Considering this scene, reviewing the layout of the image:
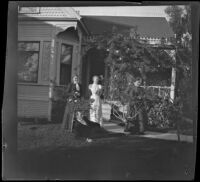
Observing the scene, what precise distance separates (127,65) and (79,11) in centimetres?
87

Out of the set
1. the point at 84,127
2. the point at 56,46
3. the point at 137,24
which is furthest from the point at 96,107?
the point at 137,24

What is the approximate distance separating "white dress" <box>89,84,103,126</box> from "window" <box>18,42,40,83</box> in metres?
0.72

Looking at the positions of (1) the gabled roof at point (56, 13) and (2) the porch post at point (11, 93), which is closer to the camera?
(1) the gabled roof at point (56, 13)

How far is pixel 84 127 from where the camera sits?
164 inches

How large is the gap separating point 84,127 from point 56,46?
1034 millimetres

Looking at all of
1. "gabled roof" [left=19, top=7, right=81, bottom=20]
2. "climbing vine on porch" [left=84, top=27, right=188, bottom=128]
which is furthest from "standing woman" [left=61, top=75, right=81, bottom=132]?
"gabled roof" [left=19, top=7, right=81, bottom=20]

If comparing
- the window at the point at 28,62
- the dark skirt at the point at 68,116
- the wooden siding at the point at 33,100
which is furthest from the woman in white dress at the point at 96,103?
the window at the point at 28,62

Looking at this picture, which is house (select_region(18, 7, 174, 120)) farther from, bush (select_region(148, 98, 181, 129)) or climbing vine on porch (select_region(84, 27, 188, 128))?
bush (select_region(148, 98, 181, 129))

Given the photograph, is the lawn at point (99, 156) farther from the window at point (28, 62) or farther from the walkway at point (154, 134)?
the window at point (28, 62)

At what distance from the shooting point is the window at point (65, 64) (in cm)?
412

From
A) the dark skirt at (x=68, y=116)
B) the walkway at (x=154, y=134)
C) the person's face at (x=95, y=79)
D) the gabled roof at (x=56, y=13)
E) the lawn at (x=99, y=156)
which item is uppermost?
the gabled roof at (x=56, y=13)

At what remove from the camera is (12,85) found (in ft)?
13.9

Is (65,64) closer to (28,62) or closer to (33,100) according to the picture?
(28,62)

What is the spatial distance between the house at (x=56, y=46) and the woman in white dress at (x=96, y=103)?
9 centimetres
